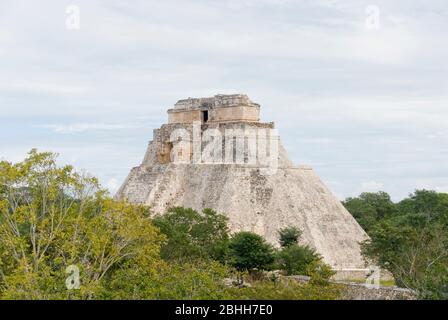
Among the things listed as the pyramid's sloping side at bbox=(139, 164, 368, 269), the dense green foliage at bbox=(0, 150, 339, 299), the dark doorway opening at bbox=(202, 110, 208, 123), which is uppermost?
the dark doorway opening at bbox=(202, 110, 208, 123)

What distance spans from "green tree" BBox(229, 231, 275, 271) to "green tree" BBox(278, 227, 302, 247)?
4.05 meters

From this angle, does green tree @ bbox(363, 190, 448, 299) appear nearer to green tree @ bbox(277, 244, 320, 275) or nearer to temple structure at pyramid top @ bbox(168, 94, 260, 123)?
green tree @ bbox(277, 244, 320, 275)

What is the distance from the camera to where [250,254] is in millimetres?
29562

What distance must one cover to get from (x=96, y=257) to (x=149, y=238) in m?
1.69

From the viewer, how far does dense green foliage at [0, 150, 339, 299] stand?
19078 mm

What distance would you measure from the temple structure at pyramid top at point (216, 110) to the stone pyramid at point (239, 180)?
0.15ft

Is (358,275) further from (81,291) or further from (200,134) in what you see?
(81,291)

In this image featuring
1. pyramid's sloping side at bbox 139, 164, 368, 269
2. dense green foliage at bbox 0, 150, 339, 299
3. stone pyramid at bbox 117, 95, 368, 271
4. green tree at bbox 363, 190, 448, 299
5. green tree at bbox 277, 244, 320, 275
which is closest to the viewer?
dense green foliage at bbox 0, 150, 339, 299

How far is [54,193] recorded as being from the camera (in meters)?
21.0

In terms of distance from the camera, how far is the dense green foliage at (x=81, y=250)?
62.6 feet

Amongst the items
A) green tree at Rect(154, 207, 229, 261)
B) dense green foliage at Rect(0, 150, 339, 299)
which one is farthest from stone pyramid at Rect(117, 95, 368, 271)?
dense green foliage at Rect(0, 150, 339, 299)

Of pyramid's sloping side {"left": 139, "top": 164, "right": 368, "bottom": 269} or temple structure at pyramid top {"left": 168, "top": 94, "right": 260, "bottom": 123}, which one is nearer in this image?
pyramid's sloping side {"left": 139, "top": 164, "right": 368, "bottom": 269}
